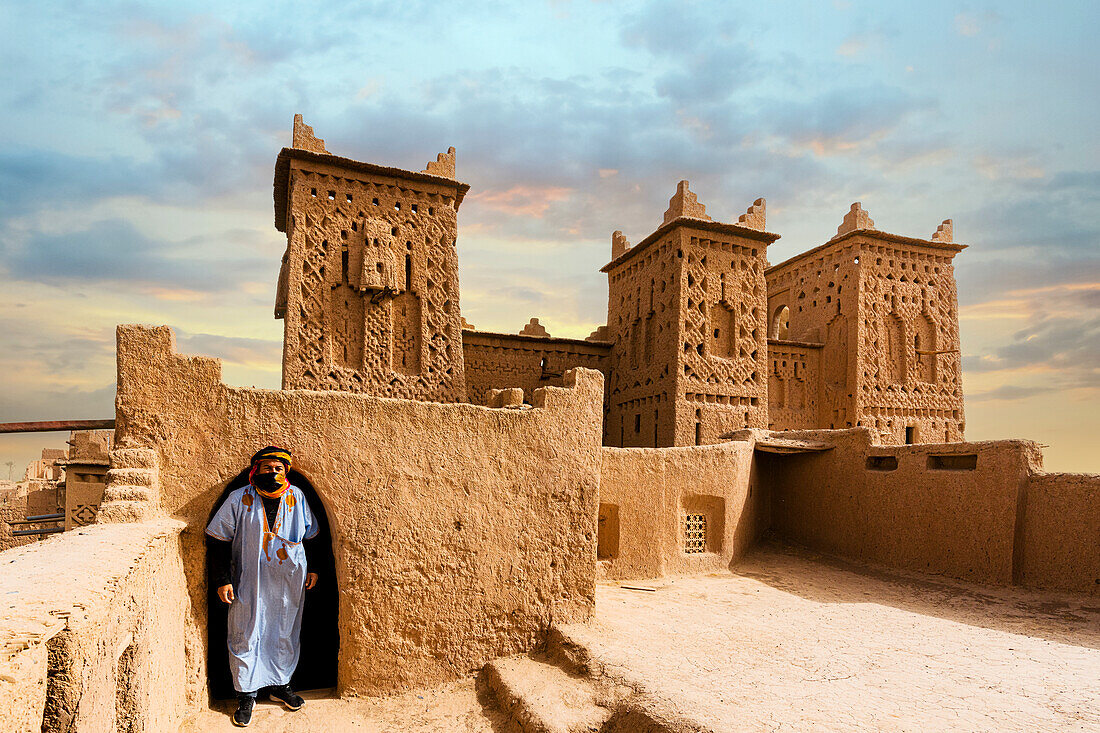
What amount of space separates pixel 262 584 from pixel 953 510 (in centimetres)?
1050

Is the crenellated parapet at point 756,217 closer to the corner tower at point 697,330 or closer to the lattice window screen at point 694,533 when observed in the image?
the corner tower at point 697,330

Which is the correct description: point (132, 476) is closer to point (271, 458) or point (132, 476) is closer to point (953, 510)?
point (271, 458)

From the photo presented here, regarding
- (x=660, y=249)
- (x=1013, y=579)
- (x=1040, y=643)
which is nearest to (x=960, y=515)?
(x=1013, y=579)

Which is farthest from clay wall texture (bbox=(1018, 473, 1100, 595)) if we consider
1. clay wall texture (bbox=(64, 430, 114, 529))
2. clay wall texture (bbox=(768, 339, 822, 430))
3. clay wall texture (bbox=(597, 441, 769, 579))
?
clay wall texture (bbox=(64, 430, 114, 529))

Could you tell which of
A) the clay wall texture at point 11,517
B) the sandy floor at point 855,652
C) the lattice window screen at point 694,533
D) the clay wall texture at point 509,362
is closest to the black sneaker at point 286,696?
the sandy floor at point 855,652

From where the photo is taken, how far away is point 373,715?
6641 millimetres

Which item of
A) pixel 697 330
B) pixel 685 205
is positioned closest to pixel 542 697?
pixel 697 330

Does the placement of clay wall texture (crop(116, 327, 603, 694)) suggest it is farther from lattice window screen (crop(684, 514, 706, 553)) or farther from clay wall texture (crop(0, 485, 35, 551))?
clay wall texture (crop(0, 485, 35, 551))

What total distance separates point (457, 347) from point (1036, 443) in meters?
10.6

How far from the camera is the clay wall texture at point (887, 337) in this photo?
62.8ft

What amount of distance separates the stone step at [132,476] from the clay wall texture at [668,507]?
6623 mm

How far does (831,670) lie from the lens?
22.5ft

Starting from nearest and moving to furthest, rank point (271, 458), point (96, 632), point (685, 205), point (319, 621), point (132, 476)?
1. point (96, 632)
2. point (132, 476)
3. point (271, 458)
4. point (319, 621)
5. point (685, 205)

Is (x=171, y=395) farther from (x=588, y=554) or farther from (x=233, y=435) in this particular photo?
(x=588, y=554)
